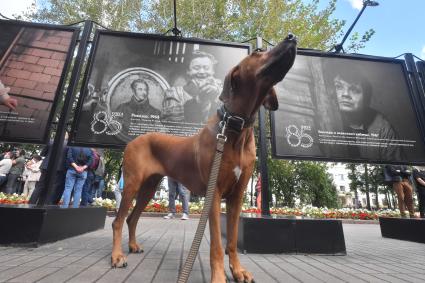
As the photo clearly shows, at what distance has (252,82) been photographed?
2424 mm

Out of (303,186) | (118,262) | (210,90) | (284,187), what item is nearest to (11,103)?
(210,90)

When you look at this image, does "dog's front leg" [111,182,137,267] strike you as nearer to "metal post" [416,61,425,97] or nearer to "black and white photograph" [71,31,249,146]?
"black and white photograph" [71,31,249,146]

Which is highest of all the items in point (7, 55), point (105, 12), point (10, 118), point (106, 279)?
point (105, 12)

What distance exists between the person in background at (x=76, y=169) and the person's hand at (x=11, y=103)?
2.74 meters

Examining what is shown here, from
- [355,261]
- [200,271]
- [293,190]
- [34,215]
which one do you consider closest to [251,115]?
[200,271]

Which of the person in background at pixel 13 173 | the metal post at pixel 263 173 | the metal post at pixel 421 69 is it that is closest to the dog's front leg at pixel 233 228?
the metal post at pixel 263 173

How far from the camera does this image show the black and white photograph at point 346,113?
4715 millimetres

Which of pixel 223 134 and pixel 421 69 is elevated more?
pixel 421 69

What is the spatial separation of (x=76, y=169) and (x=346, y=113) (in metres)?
6.70

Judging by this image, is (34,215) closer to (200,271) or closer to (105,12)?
(200,271)

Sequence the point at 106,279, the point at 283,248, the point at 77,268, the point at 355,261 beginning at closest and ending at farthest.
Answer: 1. the point at 106,279
2. the point at 77,268
3. the point at 355,261
4. the point at 283,248

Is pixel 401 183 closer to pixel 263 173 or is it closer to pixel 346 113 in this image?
pixel 346 113

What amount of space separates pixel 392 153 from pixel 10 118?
21.2 ft

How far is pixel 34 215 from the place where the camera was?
144 inches
